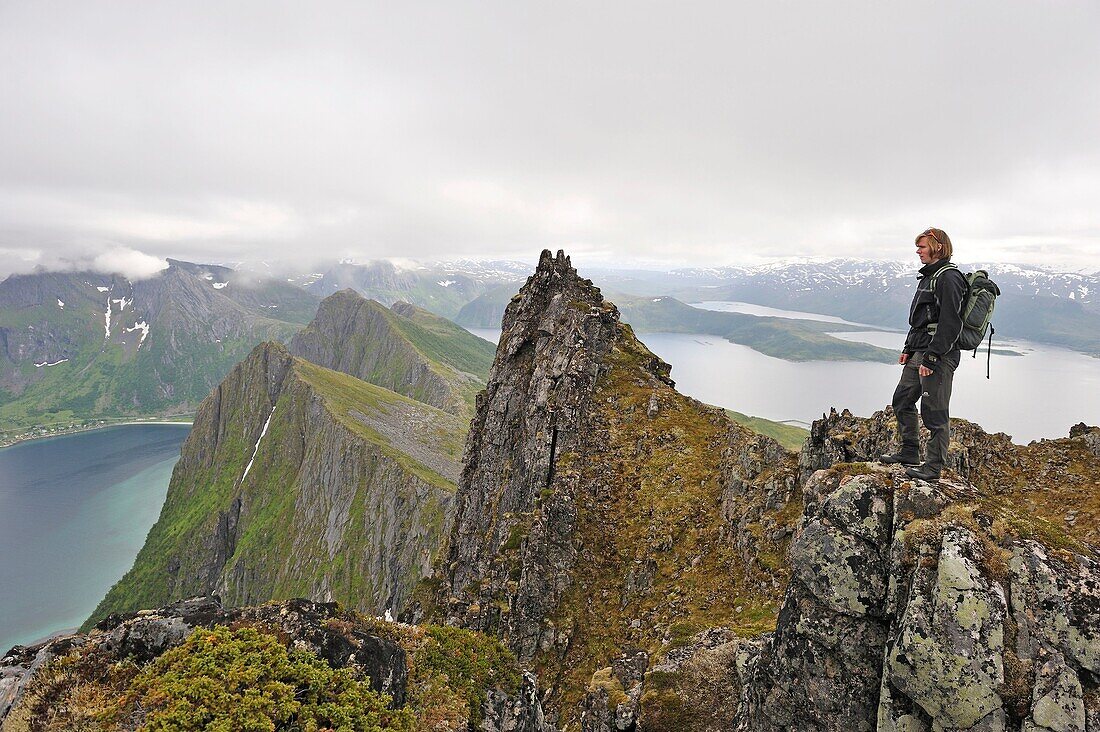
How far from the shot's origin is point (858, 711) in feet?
34.3

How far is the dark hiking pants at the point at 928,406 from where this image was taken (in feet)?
35.5

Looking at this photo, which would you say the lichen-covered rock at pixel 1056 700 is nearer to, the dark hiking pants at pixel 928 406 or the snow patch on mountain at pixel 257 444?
the dark hiking pants at pixel 928 406

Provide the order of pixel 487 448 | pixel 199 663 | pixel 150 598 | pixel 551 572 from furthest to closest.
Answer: pixel 150 598 < pixel 487 448 < pixel 551 572 < pixel 199 663

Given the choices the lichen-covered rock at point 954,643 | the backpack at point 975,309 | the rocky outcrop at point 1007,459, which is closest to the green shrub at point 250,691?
the lichen-covered rock at point 954,643

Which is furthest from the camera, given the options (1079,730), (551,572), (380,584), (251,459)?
(251,459)

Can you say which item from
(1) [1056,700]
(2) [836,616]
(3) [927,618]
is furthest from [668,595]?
(1) [1056,700]

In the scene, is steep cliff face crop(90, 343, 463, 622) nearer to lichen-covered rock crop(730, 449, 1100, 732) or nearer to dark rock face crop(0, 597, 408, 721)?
dark rock face crop(0, 597, 408, 721)

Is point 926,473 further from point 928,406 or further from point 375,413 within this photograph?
point 375,413

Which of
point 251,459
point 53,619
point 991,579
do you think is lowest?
point 53,619

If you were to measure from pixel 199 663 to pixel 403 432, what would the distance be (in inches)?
6577

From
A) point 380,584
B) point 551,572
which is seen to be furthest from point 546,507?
point 380,584

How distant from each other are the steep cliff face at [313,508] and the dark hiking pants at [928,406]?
3522 inches

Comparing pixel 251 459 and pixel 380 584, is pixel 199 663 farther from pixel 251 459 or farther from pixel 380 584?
pixel 251 459

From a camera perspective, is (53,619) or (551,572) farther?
(53,619)
